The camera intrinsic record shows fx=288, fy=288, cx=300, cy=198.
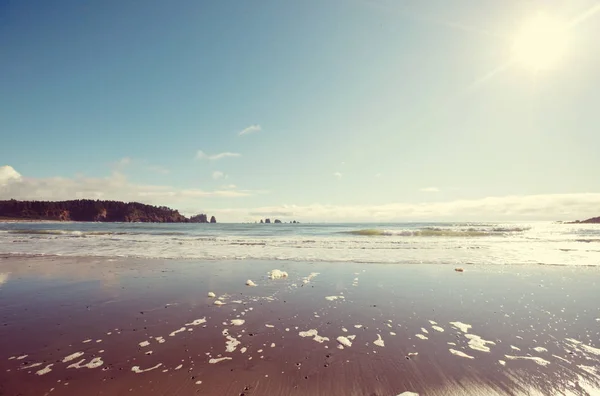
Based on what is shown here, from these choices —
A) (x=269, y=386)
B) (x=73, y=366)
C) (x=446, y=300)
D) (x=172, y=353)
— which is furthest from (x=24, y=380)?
(x=446, y=300)

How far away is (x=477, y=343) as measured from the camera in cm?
577

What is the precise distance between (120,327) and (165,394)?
11.3ft

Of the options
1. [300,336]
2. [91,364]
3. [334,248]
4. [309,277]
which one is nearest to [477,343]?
[300,336]

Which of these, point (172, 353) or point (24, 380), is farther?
point (172, 353)

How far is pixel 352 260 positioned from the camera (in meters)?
17.4

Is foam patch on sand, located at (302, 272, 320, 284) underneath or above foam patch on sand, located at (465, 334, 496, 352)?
above

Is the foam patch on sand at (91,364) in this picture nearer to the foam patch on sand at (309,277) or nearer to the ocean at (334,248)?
the foam patch on sand at (309,277)

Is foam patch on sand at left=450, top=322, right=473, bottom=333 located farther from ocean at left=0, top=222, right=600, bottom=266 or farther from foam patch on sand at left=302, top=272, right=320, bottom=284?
ocean at left=0, top=222, right=600, bottom=266

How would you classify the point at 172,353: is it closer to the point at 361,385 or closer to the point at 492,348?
the point at 361,385

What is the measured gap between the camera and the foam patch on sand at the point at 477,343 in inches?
218

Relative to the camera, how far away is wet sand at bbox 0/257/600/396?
4.30 meters

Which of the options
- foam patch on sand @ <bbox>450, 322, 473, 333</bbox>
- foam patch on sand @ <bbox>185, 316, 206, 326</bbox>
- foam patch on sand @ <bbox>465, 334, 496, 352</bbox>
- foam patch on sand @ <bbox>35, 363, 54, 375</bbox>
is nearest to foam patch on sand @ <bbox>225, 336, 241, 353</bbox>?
foam patch on sand @ <bbox>185, 316, 206, 326</bbox>

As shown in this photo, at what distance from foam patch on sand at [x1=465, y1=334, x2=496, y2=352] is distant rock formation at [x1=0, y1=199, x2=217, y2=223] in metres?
213

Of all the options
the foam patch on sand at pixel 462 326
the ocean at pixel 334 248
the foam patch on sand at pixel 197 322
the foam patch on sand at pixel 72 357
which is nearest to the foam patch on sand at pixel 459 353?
the foam patch on sand at pixel 462 326
